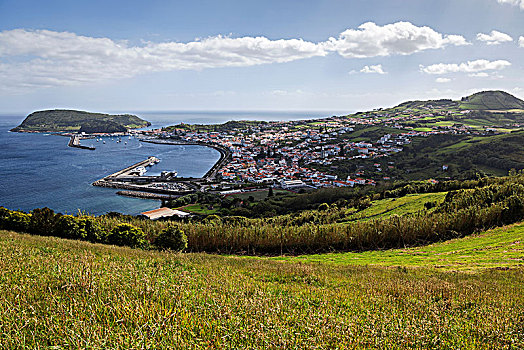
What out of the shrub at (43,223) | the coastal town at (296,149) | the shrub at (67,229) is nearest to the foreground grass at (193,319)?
the shrub at (67,229)

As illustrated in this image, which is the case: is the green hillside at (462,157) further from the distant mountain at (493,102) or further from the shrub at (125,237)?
the distant mountain at (493,102)

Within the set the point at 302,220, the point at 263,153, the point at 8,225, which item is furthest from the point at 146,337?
the point at 263,153

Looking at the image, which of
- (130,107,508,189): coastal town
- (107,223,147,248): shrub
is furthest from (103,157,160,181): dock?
(107,223,147,248): shrub

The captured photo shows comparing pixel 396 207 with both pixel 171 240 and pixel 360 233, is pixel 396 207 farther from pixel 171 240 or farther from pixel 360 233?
pixel 171 240

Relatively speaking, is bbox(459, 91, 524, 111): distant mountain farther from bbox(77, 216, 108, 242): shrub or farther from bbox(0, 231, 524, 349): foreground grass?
bbox(0, 231, 524, 349): foreground grass

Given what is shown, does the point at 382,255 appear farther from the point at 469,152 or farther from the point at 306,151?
the point at 306,151

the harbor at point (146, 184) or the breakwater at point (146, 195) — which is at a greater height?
the harbor at point (146, 184)
